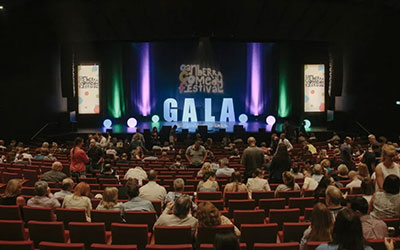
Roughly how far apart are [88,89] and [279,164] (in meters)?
16.9

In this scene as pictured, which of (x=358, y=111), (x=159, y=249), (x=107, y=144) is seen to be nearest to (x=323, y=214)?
(x=159, y=249)

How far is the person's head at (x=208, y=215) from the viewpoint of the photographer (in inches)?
165

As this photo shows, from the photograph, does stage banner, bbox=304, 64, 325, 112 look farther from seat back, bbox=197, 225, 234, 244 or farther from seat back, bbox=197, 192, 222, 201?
seat back, bbox=197, 225, 234, 244

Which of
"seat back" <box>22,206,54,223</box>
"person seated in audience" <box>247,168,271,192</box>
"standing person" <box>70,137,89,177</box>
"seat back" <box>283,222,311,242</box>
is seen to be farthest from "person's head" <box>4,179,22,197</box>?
"person seated in audience" <box>247,168,271,192</box>

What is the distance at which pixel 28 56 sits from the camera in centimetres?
1708

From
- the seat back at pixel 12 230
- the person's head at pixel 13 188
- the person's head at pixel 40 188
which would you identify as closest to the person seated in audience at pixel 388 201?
the seat back at pixel 12 230

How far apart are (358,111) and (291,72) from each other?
4.81 meters

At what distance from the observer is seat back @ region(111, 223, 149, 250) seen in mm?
4398

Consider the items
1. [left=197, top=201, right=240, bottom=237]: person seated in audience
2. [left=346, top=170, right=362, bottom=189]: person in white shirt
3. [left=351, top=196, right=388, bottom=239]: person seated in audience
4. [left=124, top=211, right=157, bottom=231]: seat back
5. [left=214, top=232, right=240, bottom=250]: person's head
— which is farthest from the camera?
[left=346, top=170, right=362, bottom=189]: person in white shirt

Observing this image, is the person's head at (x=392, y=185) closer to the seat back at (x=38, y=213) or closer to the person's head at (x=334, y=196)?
the person's head at (x=334, y=196)

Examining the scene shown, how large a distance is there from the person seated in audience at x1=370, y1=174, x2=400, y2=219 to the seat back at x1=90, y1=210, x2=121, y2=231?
3.26 metres

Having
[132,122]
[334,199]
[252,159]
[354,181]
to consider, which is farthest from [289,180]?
[132,122]

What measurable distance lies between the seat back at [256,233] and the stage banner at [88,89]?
19118 mm

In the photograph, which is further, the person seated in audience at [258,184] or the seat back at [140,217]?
the person seated in audience at [258,184]
